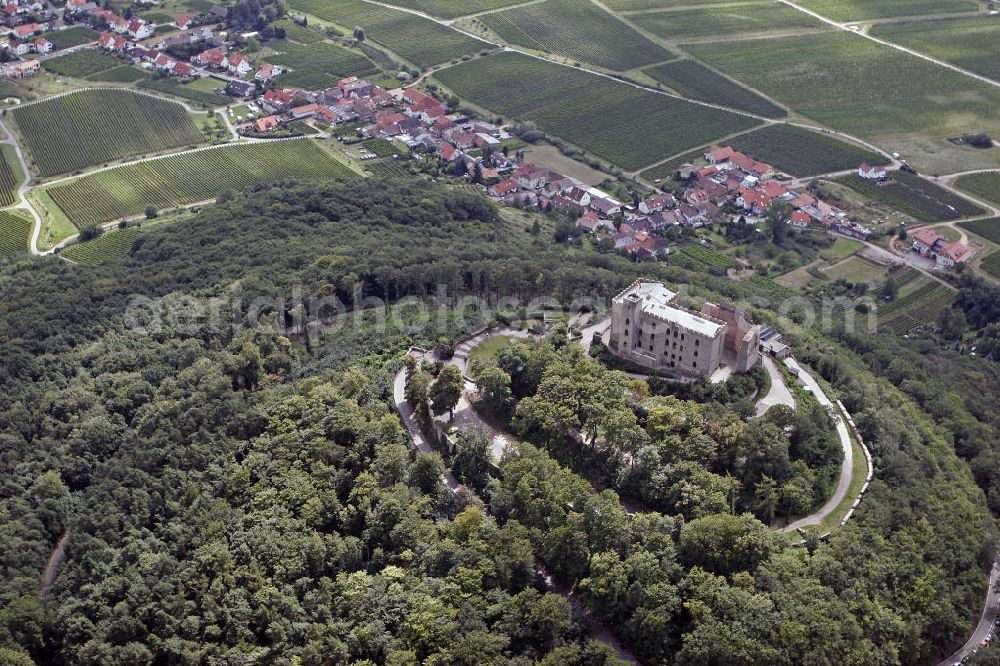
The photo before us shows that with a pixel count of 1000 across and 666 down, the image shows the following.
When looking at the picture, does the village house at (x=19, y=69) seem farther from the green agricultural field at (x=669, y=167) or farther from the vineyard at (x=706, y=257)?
the vineyard at (x=706, y=257)

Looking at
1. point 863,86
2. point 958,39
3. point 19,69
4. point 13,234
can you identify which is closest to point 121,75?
point 19,69

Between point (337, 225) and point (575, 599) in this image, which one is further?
point (337, 225)

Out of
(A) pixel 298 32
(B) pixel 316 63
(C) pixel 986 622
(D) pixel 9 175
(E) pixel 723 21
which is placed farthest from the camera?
(E) pixel 723 21

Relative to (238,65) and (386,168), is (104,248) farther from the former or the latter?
(238,65)

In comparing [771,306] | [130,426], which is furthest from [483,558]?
[771,306]

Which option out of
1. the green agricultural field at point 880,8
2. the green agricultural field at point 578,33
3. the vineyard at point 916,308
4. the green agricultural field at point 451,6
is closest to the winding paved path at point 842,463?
the vineyard at point 916,308

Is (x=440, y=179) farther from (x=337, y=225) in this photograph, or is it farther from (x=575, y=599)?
(x=575, y=599)
